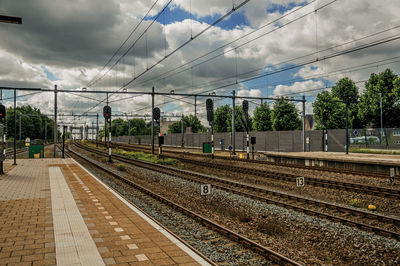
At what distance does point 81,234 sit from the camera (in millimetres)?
6984

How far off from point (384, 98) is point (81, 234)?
49988 mm

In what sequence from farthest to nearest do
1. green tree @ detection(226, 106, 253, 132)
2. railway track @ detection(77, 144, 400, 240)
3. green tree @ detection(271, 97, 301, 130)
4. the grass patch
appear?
green tree @ detection(226, 106, 253, 132), green tree @ detection(271, 97, 301, 130), the grass patch, railway track @ detection(77, 144, 400, 240)

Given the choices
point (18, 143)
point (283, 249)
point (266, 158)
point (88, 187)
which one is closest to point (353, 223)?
point (283, 249)

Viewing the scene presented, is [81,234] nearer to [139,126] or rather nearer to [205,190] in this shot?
[205,190]

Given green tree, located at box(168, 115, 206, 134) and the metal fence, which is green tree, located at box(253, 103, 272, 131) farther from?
green tree, located at box(168, 115, 206, 134)

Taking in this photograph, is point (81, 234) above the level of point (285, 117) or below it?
below

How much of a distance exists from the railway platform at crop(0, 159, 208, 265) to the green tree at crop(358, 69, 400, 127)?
46754 millimetres

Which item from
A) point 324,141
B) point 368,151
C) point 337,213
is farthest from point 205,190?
point 324,141

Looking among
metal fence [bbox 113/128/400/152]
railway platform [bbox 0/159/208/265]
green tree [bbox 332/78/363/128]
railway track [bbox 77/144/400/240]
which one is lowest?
railway track [bbox 77/144/400/240]

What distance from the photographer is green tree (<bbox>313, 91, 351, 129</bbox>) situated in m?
52.2

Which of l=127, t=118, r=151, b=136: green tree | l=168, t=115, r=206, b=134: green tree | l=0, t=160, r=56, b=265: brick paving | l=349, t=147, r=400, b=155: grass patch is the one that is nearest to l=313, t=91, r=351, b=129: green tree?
l=349, t=147, r=400, b=155: grass patch

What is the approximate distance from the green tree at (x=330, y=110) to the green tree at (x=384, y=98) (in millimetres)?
3929

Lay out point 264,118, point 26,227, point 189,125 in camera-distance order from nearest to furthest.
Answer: point 26,227 < point 264,118 < point 189,125

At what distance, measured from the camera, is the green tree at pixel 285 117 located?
6038 cm
